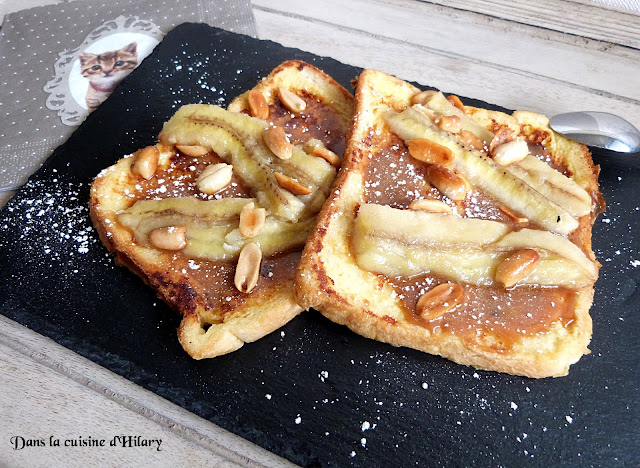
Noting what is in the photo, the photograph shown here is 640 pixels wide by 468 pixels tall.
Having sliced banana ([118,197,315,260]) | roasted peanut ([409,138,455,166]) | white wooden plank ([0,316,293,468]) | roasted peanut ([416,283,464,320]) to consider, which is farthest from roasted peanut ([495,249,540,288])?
white wooden plank ([0,316,293,468])

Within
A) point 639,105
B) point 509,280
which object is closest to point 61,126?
point 509,280

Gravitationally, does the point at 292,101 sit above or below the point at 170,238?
above

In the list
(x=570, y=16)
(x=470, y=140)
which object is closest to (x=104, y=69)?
(x=470, y=140)

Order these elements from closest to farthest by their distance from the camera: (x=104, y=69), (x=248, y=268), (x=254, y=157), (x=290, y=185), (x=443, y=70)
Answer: (x=248, y=268)
(x=290, y=185)
(x=254, y=157)
(x=104, y=69)
(x=443, y=70)

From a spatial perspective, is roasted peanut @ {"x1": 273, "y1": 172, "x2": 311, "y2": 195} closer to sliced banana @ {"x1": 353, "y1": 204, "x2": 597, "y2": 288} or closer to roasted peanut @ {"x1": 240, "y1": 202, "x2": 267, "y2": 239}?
roasted peanut @ {"x1": 240, "y1": 202, "x2": 267, "y2": 239}

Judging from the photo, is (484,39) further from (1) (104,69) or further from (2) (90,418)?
(2) (90,418)

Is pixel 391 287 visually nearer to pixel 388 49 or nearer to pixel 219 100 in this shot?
pixel 219 100

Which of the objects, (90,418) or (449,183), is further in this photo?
(449,183)
